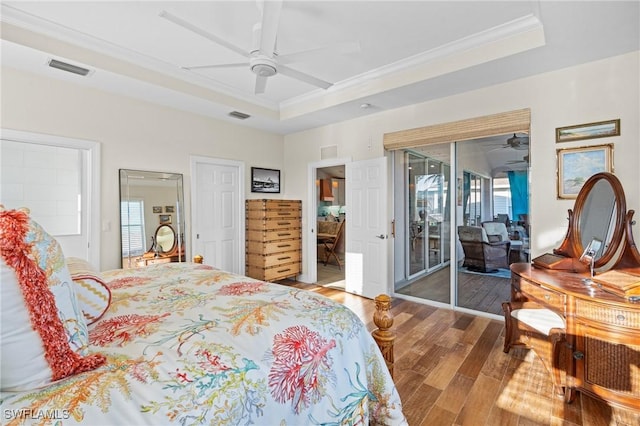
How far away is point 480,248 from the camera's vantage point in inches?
150

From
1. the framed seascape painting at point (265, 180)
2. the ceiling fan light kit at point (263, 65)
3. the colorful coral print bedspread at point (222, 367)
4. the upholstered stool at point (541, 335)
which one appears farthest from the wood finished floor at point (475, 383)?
the framed seascape painting at point (265, 180)

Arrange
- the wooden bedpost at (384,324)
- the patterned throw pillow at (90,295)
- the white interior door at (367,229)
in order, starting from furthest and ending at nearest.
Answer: the white interior door at (367,229) → the wooden bedpost at (384,324) → the patterned throw pillow at (90,295)

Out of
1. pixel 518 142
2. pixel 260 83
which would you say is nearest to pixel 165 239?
pixel 260 83

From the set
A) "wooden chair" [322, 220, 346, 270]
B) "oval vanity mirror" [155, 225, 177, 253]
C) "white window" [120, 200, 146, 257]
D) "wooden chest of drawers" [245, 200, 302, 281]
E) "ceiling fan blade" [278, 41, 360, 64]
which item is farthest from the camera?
"wooden chair" [322, 220, 346, 270]

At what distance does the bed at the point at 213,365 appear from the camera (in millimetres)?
812

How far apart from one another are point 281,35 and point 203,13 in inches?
25.2

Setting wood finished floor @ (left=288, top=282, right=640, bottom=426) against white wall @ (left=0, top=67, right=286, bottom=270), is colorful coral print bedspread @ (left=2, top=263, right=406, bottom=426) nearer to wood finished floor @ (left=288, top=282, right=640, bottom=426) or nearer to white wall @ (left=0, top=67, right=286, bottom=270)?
wood finished floor @ (left=288, top=282, right=640, bottom=426)

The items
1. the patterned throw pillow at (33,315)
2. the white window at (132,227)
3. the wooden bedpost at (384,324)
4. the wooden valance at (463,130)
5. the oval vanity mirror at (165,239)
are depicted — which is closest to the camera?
the patterned throw pillow at (33,315)

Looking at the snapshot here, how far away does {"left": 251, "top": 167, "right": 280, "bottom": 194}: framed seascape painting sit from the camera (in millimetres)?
4910

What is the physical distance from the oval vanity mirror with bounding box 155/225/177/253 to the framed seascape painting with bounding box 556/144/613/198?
429 centimetres

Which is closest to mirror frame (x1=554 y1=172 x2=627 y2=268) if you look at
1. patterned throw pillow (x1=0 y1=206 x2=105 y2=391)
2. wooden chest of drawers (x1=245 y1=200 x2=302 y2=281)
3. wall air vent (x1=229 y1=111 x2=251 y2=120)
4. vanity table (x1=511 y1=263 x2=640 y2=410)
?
vanity table (x1=511 y1=263 x2=640 y2=410)

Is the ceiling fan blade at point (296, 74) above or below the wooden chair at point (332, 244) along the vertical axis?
above

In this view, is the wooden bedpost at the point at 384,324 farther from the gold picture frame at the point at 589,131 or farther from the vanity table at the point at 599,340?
the gold picture frame at the point at 589,131

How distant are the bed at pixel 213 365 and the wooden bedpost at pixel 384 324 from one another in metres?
0.20
